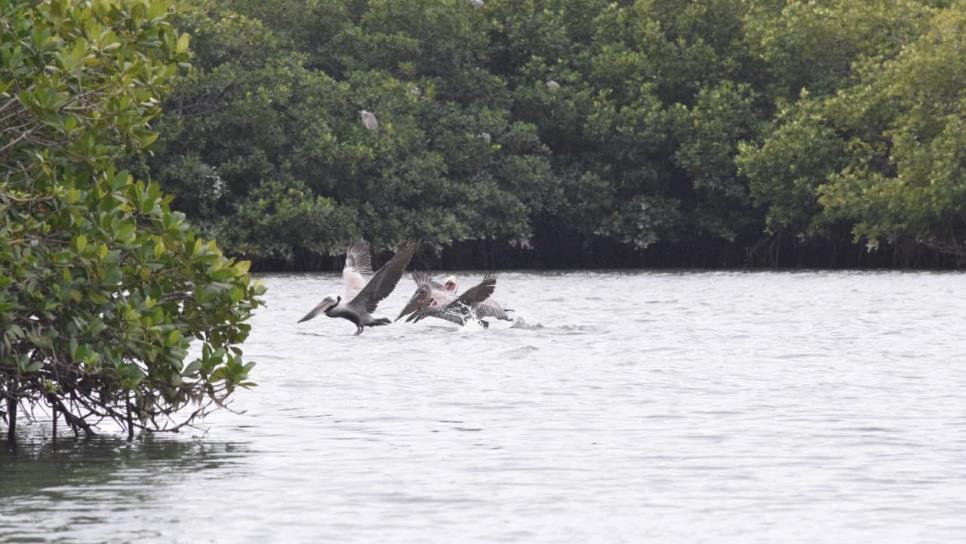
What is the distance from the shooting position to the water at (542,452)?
35.9ft

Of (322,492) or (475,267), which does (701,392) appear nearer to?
(322,492)

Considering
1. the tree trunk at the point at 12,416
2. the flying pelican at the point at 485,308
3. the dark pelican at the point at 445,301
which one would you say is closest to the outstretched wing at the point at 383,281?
the dark pelican at the point at 445,301

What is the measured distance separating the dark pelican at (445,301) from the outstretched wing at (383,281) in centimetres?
40

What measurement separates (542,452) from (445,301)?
12284mm

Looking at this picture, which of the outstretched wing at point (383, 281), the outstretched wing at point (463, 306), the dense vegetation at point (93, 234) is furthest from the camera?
the outstretched wing at point (463, 306)

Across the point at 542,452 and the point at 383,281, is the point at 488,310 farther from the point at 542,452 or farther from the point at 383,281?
the point at 542,452

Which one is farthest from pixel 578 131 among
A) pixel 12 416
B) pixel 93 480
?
pixel 93 480

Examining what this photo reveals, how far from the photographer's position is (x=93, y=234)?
13.2 m

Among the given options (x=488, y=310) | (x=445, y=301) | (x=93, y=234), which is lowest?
(x=488, y=310)

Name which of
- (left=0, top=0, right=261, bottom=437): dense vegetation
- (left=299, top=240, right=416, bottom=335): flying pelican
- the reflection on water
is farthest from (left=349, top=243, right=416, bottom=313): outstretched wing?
(left=0, top=0, right=261, bottom=437): dense vegetation

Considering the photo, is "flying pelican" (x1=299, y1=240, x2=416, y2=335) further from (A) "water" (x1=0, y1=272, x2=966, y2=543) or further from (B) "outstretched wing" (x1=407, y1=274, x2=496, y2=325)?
(B) "outstretched wing" (x1=407, y1=274, x2=496, y2=325)

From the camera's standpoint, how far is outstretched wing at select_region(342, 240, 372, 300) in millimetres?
25766

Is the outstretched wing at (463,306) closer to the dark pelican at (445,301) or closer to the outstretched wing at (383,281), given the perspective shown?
the dark pelican at (445,301)

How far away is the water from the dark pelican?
0.46m
